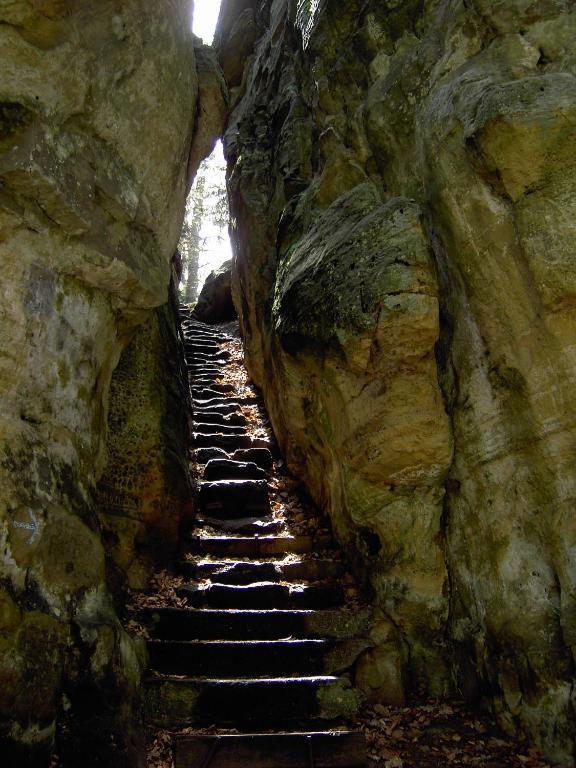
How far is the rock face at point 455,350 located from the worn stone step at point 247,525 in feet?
2.65

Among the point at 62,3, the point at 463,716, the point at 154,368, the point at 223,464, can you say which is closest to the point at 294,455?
the point at 223,464

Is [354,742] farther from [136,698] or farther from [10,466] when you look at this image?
[10,466]

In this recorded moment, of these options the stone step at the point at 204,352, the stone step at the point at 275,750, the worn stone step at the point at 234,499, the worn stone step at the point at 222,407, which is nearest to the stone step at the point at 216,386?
the worn stone step at the point at 222,407

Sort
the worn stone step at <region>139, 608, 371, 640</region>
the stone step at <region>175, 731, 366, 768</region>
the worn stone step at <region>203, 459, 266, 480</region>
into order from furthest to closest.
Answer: the worn stone step at <region>203, 459, 266, 480</region>, the worn stone step at <region>139, 608, 371, 640</region>, the stone step at <region>175, 731, 366, 768</region>

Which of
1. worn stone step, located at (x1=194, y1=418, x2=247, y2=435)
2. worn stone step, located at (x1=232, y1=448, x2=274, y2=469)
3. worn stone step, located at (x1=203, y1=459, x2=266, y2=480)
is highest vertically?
worn stone step, located at (x1=194, y1=418, x2=247, y2=435)

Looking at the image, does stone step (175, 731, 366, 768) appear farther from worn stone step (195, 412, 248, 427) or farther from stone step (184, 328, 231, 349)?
stone step (184, 328, 231, 349)

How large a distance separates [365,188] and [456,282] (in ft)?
7.02

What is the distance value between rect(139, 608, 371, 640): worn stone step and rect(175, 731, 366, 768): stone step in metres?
1.20

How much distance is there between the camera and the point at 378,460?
19.9 feet

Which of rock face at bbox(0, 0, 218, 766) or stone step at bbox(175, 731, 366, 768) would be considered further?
stone step at bbox(175, 731, 366, 768)

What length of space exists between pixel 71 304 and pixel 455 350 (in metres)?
3.88

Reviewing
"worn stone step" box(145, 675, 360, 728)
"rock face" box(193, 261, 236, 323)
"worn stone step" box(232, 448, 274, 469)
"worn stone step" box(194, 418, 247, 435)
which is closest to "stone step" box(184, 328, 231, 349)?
"rock face" box(193, 261, 236, 323)

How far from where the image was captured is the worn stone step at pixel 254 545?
287 inches

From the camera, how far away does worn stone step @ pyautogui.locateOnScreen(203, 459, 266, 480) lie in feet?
29.3
